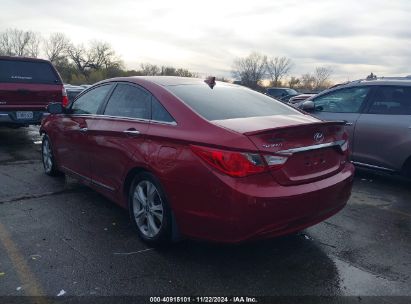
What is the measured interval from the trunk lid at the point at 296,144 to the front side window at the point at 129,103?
982mm

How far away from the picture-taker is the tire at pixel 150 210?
3538 millimetres

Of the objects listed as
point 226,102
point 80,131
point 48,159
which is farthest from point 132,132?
point 48,159

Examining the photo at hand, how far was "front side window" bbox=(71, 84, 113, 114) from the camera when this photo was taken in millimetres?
4758

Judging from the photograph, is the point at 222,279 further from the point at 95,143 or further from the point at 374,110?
the point at 374,110

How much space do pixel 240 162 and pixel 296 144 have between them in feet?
1.75

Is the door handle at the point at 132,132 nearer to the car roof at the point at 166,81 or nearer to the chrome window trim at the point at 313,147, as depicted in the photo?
the car roof at the point at 166,81

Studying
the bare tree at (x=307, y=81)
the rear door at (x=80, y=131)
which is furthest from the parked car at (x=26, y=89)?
the bare tree at (x=307, y=81)

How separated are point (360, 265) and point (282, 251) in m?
0.68

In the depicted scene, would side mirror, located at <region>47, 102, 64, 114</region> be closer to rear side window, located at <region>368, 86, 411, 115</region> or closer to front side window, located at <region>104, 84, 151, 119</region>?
front side window, located at <region>104, 84, 151, 119</region>

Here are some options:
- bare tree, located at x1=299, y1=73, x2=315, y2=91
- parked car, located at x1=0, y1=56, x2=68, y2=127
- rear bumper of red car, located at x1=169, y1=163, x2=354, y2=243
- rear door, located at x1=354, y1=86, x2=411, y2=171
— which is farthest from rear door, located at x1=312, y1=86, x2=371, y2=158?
bare tree, located at x1=299, y1=73, x2=315, y2=91

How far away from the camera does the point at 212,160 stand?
3064 mm

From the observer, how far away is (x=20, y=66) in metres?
9.26

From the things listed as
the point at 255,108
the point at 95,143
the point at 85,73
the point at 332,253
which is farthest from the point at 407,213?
the point at 85,73

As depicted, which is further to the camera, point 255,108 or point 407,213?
point 407,213
